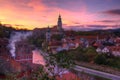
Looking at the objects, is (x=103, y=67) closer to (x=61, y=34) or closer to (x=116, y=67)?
(x=116, y=67)

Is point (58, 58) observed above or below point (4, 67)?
above

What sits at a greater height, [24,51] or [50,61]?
[50,61]

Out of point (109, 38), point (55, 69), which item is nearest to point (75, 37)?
point (109, 38)

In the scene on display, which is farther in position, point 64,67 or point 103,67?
point 103,67

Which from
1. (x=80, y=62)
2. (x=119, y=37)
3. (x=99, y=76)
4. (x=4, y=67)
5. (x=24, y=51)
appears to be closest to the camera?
(x=4, y=67)

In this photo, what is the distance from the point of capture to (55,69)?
80.1 inches

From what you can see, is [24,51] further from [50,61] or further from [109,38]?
[109,38]

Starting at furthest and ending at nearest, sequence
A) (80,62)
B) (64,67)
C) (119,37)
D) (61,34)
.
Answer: (61,34), (119,37), (80,62), (64,67)

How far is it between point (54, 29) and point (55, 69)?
19153mm

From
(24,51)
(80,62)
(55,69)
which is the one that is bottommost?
(80,62)

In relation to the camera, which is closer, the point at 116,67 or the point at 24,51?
the point at 24,51

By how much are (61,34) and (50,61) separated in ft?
69.3

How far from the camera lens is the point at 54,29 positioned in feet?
69.4

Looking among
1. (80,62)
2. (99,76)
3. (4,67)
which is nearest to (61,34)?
(80,62)
